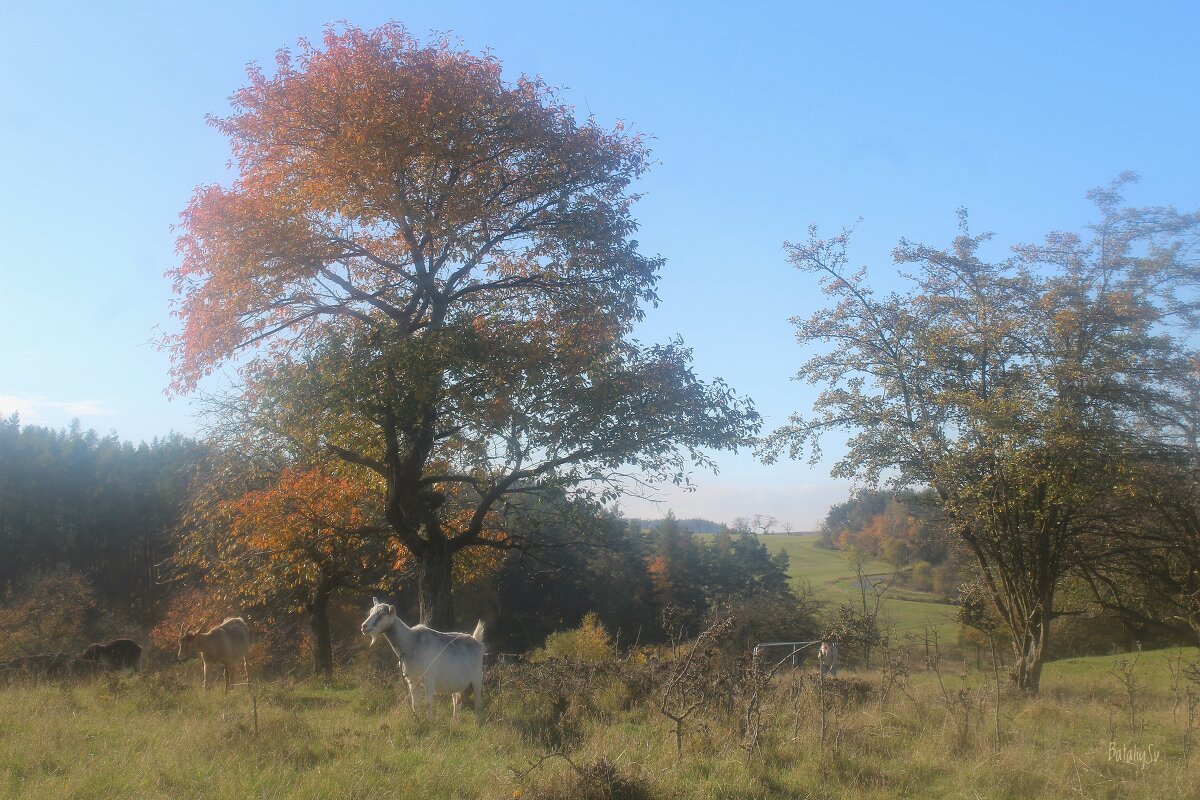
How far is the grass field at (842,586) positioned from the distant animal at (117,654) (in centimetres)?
1529

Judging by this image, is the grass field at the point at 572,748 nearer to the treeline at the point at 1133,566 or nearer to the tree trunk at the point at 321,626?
the treeline at the point at 1133,566

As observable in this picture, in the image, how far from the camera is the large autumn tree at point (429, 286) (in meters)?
12.1

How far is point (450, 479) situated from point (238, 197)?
572cm

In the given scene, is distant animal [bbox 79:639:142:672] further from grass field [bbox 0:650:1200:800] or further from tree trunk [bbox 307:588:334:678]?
tree trunk [bbox 307:588:334:678]

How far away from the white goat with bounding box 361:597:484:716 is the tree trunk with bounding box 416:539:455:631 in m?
3.50

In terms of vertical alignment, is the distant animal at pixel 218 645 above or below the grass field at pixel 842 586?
above

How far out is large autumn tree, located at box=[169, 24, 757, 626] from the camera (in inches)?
478

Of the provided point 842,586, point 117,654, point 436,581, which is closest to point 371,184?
point 436,581

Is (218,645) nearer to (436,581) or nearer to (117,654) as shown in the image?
(436,581)

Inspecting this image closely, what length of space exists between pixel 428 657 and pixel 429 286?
20.6 ft

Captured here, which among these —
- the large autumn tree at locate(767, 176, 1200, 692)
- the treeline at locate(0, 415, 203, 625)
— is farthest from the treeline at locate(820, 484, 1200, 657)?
the treeline at locate(0, 415, 203, 625)

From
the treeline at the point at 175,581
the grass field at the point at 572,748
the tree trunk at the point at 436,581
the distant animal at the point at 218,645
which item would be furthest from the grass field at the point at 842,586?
the distant animal at the point at 218,645

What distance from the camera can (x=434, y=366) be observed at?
38.7 feet

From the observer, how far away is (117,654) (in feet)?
55.3
